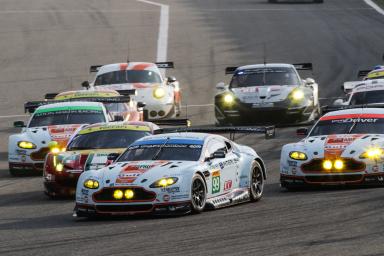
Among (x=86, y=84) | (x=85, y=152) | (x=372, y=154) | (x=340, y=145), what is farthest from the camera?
(x=86, y=84)

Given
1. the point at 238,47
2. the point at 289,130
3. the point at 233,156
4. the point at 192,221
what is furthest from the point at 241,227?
the point at 238,47

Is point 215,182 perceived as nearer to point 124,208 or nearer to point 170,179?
point 170,179

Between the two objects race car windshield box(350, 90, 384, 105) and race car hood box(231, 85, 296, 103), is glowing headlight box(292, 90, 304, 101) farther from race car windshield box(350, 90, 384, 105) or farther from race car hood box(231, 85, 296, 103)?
race car windshield box(350, 90, 384, 105)

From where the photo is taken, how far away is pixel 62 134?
73.6 feet

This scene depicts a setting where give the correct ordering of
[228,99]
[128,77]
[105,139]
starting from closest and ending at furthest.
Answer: [105,139] < [228,99] < [128,77]

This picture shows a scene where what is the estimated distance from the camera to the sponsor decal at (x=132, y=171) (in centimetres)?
1584

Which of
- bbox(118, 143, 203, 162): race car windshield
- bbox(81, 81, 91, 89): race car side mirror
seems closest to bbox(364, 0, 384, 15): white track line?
bbox(81, 81, 91, 89): race car side mirror

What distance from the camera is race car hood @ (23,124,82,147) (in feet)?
73.2

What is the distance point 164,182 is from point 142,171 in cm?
36

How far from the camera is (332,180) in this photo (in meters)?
18.4

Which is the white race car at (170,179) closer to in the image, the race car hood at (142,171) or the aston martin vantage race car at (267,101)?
the race car hood at (142,171)

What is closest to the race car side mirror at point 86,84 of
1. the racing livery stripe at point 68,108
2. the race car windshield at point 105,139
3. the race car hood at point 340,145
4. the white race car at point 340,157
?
the racing livery stripe at point 68,108

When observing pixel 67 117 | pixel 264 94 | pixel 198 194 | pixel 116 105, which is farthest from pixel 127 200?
pixel 264 94

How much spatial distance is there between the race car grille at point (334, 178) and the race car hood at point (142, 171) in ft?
9.04
